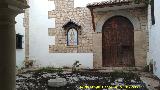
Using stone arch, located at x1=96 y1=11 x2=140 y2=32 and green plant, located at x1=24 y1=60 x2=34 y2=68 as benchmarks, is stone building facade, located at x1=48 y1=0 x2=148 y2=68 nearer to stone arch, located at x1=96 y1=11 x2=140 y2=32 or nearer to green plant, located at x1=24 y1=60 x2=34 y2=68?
stone arch, located at x1=96 y1=11 x2=140 y2=32

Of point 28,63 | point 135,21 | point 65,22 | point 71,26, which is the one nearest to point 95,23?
point 71,26

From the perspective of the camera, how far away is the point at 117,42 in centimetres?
1095

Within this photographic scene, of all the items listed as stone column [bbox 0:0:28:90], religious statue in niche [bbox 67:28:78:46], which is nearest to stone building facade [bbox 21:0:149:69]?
religious statue in niche [bbox 67:28:78:46]

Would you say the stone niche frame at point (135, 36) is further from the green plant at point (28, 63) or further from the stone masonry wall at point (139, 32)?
the green plant at point (28, 63)

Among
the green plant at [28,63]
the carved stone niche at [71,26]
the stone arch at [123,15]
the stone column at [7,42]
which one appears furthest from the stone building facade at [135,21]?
the stone column at [7,42]

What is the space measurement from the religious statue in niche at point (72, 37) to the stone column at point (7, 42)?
8962 millimetres

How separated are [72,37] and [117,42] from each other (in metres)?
2.10

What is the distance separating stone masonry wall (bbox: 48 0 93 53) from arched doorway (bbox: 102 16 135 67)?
2.33 ft

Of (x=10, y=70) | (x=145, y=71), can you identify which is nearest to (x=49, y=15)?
(x=145, y=71)

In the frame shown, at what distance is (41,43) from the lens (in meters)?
12.1

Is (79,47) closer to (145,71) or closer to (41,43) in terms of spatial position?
(41,43)

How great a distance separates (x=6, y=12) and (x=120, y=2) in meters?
7.85

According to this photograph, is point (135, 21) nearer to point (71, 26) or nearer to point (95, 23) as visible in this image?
Result: point (95, 23)

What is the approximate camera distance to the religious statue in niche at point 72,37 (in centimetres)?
1153
